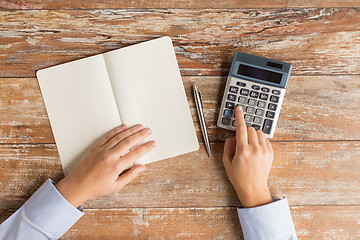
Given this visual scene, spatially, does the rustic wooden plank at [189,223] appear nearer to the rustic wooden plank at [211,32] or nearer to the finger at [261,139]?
the finger at [261,139]

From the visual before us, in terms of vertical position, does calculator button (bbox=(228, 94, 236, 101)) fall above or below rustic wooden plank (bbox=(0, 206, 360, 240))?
above

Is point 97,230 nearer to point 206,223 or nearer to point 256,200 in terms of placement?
point 206,223

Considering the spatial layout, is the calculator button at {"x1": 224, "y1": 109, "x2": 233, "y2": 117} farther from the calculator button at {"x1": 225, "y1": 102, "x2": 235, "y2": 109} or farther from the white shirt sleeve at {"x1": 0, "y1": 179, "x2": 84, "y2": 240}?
the white shirt sleeve at {"x1": 0, "y1": 179, "x2": 84, "y2": 240}

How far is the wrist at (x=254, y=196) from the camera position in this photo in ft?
2.33

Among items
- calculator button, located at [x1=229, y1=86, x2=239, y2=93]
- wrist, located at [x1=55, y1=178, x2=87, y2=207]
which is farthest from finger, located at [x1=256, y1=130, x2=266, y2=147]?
wrist, located at [x1=55, y1=178, x2=87, y2=207]

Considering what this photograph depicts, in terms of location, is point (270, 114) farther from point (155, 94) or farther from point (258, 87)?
point (155, 94)

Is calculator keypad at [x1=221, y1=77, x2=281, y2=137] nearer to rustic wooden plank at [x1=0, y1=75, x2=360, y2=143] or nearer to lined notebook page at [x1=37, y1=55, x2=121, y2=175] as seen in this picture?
rustic wooden plank at [x1=0, y1=75, x2=360, y2=143]

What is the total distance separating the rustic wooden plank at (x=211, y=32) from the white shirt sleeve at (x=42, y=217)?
0.29m

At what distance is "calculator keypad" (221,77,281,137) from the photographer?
28.1 inches

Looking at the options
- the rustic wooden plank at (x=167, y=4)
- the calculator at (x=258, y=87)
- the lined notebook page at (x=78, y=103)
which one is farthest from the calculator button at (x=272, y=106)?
the lined notebook page at (x=78, y=103)

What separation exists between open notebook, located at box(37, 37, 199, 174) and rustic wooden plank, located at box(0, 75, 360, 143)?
0.09 feet

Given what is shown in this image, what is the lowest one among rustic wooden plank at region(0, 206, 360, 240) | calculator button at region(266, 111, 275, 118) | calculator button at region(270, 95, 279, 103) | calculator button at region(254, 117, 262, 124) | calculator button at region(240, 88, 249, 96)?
rustic wooden plank at region(0, 206, 360, 240)

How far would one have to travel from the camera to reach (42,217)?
0.70 meters

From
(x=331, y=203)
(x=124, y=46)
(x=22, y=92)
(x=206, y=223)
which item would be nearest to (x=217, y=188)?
(x=206, y=223)
